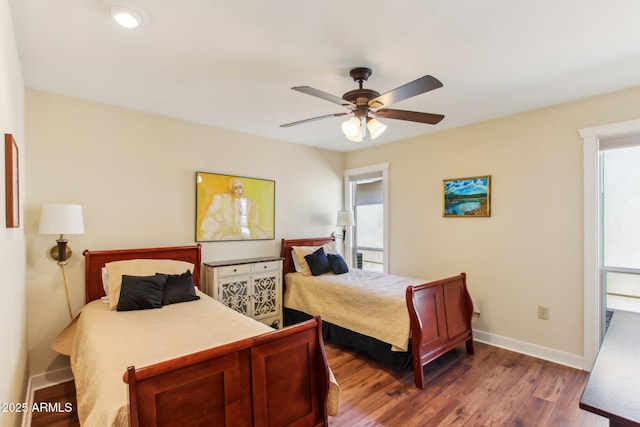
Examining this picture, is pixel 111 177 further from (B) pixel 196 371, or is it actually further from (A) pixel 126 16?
(B) pixel 196 371

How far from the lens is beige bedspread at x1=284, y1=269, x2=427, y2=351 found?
2803 millimetres

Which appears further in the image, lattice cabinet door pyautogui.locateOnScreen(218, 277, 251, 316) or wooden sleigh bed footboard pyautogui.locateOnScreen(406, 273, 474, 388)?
lattice cabinet door pyautogui.locateOnScreen(218, 277, 251, 316)

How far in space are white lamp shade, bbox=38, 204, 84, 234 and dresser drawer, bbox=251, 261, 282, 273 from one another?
1.71m

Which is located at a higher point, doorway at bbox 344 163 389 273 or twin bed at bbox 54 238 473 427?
doorway at bbox 344 163 389 273

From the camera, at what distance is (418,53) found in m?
2.12

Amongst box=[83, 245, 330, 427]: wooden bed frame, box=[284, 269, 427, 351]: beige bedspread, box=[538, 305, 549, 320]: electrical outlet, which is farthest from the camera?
box=[538, 305, 549, 320]: electrical outlet

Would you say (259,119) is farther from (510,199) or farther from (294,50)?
(510,199)

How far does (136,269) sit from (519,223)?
3840 millimetres

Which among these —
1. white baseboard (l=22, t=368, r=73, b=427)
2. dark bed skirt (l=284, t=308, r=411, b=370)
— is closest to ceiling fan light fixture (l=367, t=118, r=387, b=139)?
dark bed skirt (l=284, t=308, r=411, b=370)

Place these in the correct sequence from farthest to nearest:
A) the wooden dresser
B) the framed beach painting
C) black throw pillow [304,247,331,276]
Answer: black throw pillow [304,247,331,276] < the framed beach painting < the wooden dresser

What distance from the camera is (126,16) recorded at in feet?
5.54

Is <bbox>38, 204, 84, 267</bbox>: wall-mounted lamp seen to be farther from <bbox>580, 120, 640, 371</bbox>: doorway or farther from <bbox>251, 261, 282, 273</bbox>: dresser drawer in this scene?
<bbox>580, 120, 640, 371</bbox>: doorway

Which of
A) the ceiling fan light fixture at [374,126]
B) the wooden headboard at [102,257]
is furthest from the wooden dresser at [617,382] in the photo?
the wooden headboard at [102,257]

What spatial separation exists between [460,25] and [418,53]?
13.2 inches
